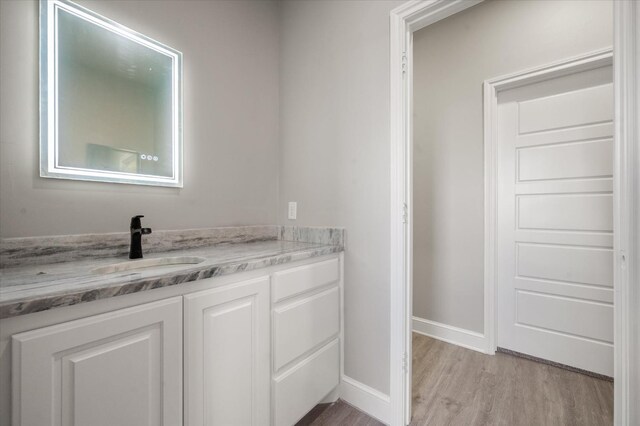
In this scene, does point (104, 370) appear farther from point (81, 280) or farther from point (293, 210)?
point (293, 210)

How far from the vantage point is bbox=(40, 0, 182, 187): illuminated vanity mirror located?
1.15 meters

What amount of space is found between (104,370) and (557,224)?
2.71 m

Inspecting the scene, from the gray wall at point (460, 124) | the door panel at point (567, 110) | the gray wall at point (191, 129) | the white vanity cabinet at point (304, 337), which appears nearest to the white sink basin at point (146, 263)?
the gray wall at point (191, 129)

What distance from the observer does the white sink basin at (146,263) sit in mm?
1125

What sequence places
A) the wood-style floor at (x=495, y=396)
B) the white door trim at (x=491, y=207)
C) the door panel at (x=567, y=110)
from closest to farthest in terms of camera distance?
the wood-style floor at (x=495, y=396), the door panel at (x=567, y=110), the white door trim at (x=491, y=207)

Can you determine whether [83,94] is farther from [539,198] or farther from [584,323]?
[584,323]

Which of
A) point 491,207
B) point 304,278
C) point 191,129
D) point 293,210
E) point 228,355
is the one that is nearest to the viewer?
point 228,355

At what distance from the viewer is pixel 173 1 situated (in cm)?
153

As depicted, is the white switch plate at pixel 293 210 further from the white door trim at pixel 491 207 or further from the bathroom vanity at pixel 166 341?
the white door trim at pixel 491 207

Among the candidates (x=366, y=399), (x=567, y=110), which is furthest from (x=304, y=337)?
(x=567, y=110)

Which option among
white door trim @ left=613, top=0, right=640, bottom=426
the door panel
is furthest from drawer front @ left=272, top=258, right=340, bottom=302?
the door panel

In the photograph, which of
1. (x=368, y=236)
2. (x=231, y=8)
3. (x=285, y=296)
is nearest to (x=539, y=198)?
(x=368, y=236)

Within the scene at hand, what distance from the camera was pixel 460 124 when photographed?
243 cm

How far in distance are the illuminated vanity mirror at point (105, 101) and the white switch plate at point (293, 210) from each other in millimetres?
737
